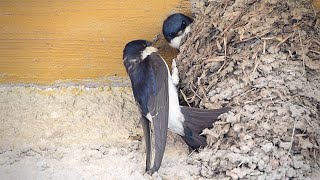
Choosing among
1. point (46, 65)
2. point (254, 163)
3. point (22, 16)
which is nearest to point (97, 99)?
point (46, 65)

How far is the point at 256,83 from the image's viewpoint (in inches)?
134

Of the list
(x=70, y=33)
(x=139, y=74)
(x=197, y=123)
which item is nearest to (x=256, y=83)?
(x=197, y=123)

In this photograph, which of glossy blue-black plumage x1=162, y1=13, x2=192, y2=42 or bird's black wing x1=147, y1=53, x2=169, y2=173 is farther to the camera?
glossy blue-black plumage x1=162, y1=13, x2=192, y2=42

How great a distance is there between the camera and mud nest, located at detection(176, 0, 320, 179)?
3.23 meters

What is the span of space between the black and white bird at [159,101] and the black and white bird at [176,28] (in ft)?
0.27

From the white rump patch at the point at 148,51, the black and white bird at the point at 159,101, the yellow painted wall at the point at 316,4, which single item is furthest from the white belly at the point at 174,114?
the yellow painted wall at the point at 316,4

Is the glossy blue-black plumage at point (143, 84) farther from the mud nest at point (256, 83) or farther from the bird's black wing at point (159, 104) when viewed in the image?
the mud nest at point (256, 83)

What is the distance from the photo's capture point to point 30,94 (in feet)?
11.8

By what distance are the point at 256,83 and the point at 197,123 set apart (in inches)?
10.7

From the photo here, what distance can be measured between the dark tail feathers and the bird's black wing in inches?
3.8

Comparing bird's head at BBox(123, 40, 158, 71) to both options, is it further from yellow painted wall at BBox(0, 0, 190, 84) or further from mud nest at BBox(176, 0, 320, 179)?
mud nest at BBox(176, 0, 320, 179)

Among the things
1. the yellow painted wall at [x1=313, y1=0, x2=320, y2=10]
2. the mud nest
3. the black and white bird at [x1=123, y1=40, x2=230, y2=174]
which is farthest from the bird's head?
the yellow painted wall at [x1=313, y1=0, x2=320, y2=10]

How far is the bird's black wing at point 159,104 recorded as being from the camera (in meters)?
3.25

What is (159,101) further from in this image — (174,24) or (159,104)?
(174,24)
